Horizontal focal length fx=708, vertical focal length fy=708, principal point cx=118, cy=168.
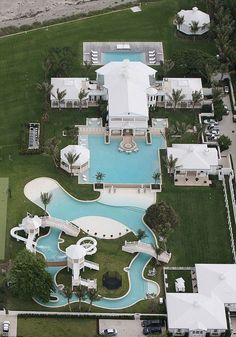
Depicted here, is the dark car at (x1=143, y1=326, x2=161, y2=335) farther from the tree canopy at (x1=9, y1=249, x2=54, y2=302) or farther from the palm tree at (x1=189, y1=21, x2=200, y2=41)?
the palm tree at (x1=189, y1=21, x2=200, y2=41)

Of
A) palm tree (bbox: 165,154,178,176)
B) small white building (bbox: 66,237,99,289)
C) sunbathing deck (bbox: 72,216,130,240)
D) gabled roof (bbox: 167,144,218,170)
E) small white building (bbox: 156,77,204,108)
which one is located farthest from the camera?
small white building (bbox: 156,77,204,108)

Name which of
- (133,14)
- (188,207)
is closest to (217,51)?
(133,14)

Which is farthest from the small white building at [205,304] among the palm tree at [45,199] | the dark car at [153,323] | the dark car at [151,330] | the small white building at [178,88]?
the small white building at [178,88]

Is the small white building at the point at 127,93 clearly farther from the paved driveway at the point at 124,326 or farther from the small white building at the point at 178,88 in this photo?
the paved driveway at the point at 124,326

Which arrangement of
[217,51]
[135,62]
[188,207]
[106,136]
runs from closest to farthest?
[188,207]
[106,136]
[135,62]
[217,51]

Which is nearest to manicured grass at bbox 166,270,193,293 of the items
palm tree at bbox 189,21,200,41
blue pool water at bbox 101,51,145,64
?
blue pool water at bbox 101,51,145,64

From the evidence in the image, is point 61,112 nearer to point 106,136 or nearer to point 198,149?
point 106,136

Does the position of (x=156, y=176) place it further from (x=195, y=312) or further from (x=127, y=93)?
(x=195, y=312)
